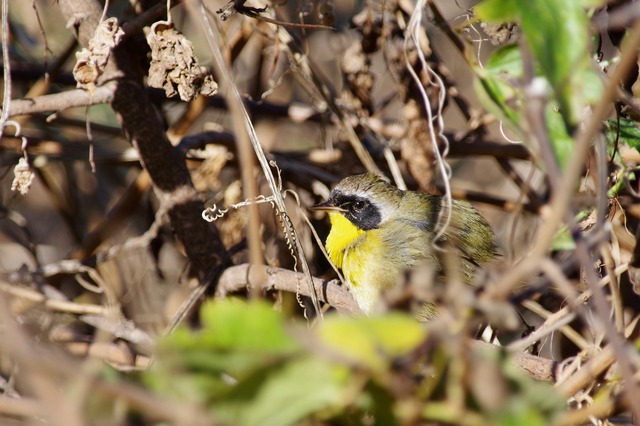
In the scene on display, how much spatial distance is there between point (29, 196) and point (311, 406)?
12.7 feet

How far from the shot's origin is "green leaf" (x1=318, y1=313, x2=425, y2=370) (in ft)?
2.80

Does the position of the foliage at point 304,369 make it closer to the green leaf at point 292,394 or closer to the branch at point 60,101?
the green leaf at point 292,394

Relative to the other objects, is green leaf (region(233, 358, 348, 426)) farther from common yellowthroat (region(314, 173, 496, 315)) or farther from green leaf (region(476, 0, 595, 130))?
common yellowthroat (region(314, 173, 496, 315))

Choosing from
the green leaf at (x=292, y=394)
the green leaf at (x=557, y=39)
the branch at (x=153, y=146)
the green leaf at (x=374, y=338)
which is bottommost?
the branch at (x=153, y=146)

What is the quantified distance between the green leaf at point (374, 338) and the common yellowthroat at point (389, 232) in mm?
2123

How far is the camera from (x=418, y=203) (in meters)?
3.26

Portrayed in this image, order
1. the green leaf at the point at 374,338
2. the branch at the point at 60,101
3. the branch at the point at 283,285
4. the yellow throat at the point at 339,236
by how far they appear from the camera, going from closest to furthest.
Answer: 1. the green leaf at the point at 374,338
2. the branch at the point at 60,101
3. the branch at the point at 283,285
4. the yellow throat at the point at 339,236

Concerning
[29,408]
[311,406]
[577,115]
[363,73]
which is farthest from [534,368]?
[363,73]

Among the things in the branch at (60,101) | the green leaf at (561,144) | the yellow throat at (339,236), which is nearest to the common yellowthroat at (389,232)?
the yellow throat at (339,236)

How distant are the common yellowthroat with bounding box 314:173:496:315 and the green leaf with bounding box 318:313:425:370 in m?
2.12

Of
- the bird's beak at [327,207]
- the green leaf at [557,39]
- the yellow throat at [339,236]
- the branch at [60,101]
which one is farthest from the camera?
the yellow throat at [339,236]

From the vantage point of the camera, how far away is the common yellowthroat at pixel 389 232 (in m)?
3.09

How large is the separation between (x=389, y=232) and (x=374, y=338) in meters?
2.43

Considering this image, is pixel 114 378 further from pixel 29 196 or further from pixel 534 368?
pixel 29 196
